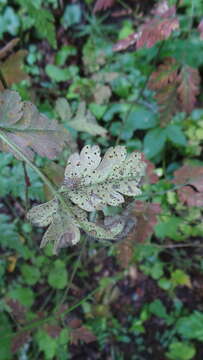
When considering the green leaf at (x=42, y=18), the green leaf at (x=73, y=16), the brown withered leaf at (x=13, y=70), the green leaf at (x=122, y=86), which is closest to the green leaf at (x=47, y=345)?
the brown withered leaf at (x=13, y=70)

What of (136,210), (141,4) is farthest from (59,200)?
(141,4)

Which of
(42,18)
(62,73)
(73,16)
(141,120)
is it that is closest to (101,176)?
(42,18)

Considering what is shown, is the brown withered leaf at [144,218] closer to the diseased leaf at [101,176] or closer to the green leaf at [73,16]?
the diseased leaf at [101,176]

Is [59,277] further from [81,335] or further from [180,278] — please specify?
[180,278]

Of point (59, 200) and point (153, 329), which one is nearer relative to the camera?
point (59, 200)

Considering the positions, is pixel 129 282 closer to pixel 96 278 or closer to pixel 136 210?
pixel 96 278

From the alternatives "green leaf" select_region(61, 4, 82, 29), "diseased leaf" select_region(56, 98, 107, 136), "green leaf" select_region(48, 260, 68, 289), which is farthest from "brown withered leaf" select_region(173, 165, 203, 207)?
"green leaf" select_region(61, 4, 82, 29)
